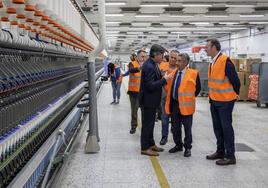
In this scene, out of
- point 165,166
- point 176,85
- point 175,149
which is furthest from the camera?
point 175,149

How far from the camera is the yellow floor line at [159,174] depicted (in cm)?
454

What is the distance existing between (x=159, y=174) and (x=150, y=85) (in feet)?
4.58

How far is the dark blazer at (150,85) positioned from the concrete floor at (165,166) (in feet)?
2.99

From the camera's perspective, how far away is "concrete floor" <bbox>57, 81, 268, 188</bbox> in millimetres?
4602

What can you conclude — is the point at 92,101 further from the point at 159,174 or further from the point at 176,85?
the point at 159,174

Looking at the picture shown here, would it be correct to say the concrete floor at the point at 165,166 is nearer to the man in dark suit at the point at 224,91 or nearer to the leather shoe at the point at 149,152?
the leather shoe at the point at 149,152

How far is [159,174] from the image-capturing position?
4922 millimetres

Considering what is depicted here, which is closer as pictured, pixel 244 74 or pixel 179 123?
pixel 179 123

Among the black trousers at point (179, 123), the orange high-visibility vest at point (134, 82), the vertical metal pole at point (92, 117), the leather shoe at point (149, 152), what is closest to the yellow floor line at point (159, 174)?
the leather shoe at point (149, 152)

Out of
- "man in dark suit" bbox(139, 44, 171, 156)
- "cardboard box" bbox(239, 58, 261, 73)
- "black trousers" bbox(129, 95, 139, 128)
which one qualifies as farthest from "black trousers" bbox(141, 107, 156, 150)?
"cardboard box" bbox(239, 58, 261, 73)

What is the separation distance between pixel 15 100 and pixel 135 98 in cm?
494

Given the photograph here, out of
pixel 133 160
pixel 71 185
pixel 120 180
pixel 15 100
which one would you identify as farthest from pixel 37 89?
pixel 133 160

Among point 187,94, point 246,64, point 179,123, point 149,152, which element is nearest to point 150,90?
point 187,94

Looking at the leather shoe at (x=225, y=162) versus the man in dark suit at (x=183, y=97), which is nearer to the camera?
the leather shoe at (x=225, y=162)
